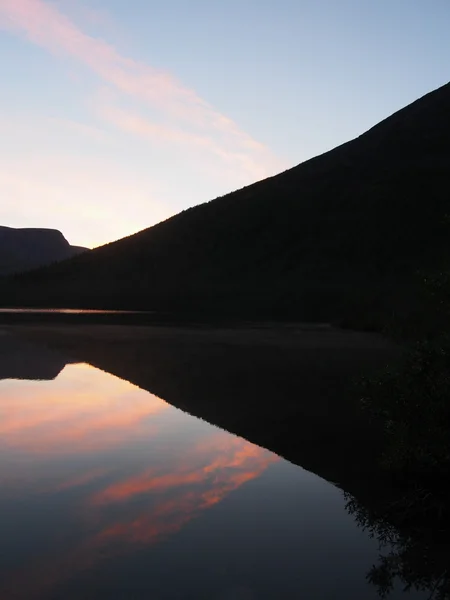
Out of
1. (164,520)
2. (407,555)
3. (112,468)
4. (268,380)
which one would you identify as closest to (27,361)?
(268,380)

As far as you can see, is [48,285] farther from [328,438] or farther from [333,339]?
[328,438]

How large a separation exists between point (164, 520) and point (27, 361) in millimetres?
14824

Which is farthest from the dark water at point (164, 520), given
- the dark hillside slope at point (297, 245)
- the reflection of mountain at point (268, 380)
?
the dark hillside slope at point (297, 245)

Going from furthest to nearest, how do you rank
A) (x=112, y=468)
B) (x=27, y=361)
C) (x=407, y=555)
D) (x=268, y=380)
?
1. (x=27, y=361)
2. (x=268, y=380)
3. (x=112, y=468)
4. (x=407, y=555)

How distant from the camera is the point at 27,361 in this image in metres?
21.2

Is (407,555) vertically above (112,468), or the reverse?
(112,468)

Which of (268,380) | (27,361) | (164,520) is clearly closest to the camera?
(164,520)

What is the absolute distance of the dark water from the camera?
19.3 feet

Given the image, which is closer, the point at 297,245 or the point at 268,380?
the point at 268,380

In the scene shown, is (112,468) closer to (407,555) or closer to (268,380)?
(407,555)

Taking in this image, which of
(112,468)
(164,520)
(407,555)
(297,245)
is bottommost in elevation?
(407,555)

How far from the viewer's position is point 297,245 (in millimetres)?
83750

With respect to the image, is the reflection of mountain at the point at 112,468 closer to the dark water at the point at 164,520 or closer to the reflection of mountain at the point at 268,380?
the dark water at the point at 164,520

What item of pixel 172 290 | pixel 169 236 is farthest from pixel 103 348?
pixel 169 236
